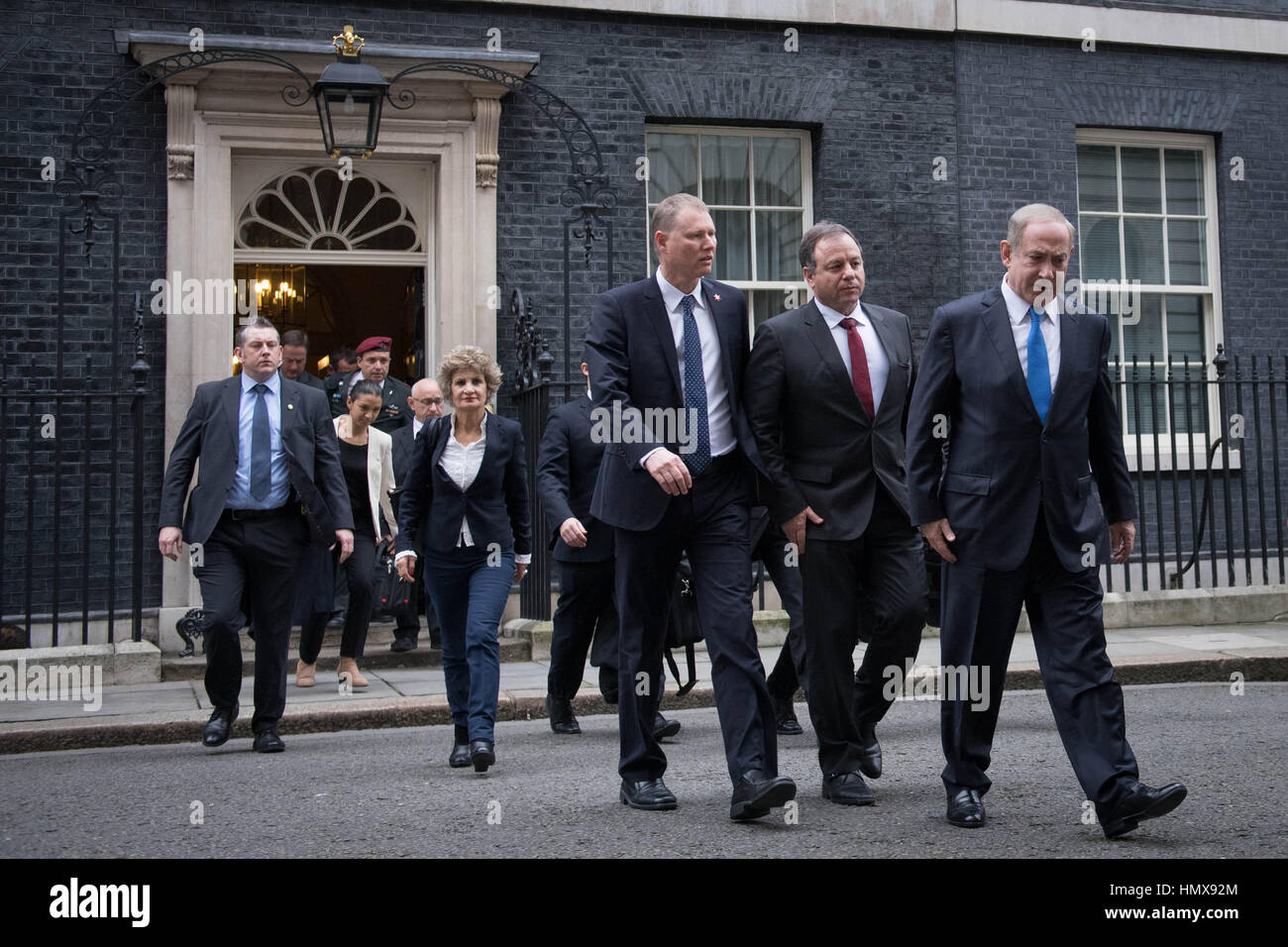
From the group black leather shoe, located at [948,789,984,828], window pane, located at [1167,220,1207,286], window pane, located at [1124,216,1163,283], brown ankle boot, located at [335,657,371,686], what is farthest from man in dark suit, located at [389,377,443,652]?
window pane, located at [1167,220,1207,286]

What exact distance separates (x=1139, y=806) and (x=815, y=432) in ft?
5.66

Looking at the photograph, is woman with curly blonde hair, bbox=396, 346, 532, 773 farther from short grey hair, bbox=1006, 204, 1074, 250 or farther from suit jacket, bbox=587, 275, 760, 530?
short grey hair, bbox=1006, 204, 1074, 250

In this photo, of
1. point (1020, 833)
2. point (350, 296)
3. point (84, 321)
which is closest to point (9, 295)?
point (84, 321)

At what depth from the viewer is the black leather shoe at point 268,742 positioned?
696cm

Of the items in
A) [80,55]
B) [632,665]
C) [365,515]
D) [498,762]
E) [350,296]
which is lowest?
[498,762]

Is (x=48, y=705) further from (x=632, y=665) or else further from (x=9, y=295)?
(x=632, y=665)

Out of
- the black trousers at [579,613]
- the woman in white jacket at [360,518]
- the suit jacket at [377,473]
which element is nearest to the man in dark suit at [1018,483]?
the black trousers at [579,613]

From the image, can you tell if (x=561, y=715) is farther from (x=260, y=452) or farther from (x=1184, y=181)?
(x=1184, y=181)

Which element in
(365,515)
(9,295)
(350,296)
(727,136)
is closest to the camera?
(365,515)

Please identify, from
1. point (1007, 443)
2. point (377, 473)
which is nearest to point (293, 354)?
point (377, 473)

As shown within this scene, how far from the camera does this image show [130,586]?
10305mm

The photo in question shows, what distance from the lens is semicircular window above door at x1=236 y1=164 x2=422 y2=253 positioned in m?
11.0

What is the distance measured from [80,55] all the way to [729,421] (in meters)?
7.41

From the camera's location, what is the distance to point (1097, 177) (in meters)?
12.7
